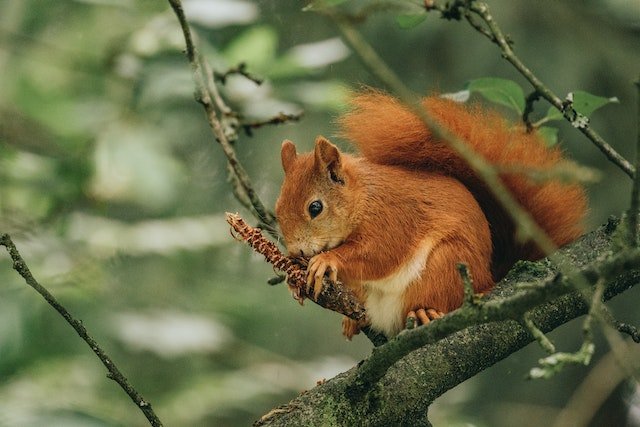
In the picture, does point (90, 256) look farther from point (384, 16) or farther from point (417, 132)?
point (384, 16)

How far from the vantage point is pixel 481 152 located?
6.66ft

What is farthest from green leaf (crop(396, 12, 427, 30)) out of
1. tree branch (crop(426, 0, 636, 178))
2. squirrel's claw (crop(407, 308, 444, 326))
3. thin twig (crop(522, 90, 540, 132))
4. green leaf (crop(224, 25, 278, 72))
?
green leaf (crop(224, 25, 278, 72))

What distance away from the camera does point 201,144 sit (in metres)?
3.80

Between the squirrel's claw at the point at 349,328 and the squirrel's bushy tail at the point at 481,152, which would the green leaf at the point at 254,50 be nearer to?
the squirrel's bushy tail at the point at 481,152

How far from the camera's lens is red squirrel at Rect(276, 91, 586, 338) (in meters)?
1.98

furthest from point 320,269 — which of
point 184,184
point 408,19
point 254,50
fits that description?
point 184,184

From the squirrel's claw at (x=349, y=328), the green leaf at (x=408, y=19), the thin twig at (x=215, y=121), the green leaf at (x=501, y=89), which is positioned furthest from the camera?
the squirrel's claw at (x=349, y=328)

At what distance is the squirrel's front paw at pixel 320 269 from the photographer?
66.2 inches

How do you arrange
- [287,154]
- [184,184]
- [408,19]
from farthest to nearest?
[184,184]
[287,154]
[408,19]

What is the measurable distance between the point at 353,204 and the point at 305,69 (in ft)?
1.46

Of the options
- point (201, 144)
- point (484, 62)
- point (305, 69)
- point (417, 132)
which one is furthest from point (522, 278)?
point (201, 144)

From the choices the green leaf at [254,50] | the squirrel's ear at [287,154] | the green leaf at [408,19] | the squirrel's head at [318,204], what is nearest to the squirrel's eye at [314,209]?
the squirrel's head at [318,204]

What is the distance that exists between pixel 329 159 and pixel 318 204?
125 millimetres

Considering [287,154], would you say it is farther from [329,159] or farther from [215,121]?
[215,121]
